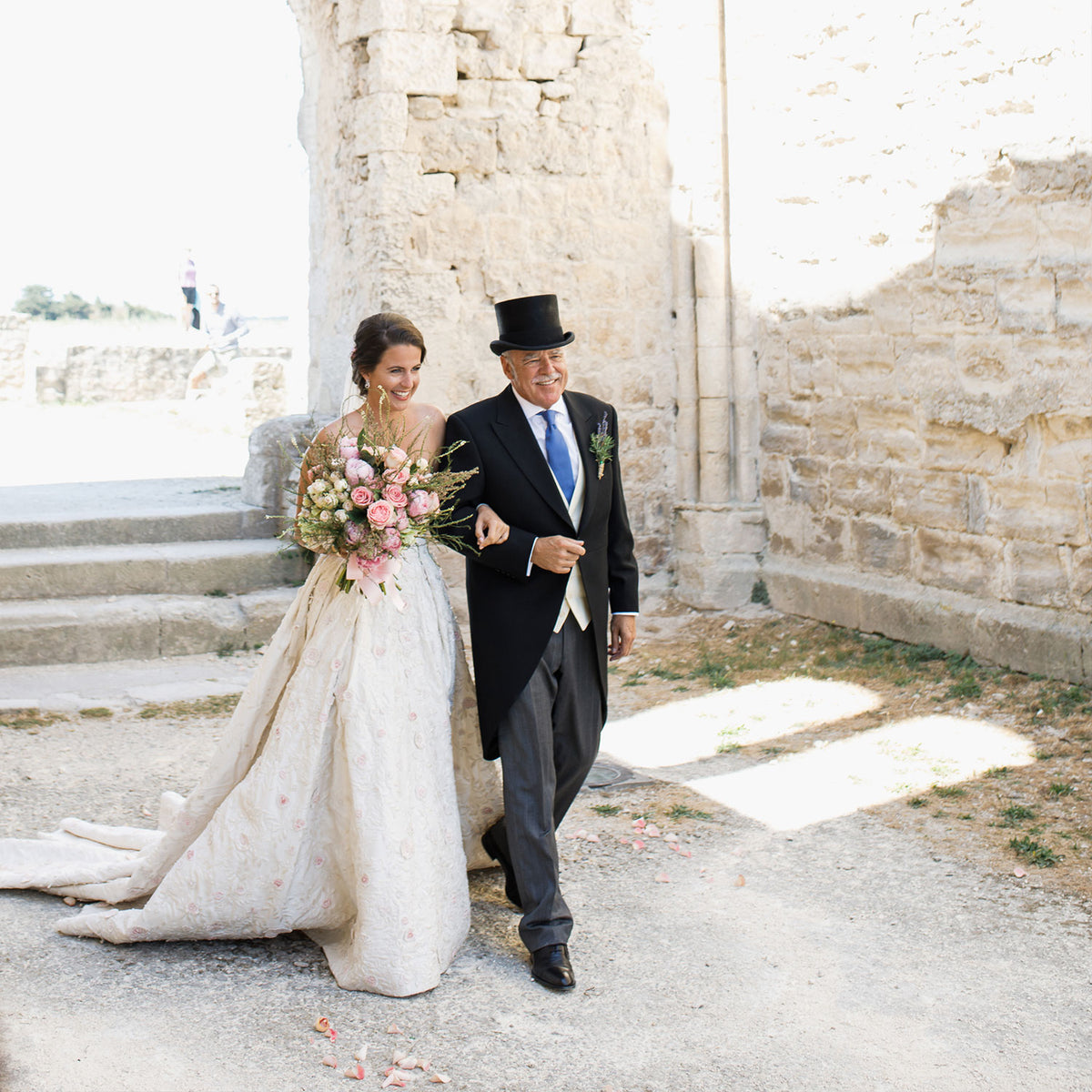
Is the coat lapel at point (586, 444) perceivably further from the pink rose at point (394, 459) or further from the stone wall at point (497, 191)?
the stone wall at point (497, 191)

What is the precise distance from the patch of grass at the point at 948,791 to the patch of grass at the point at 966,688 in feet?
3.44

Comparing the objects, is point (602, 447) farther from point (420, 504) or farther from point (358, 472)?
point (358, 472)

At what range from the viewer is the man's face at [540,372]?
11.5 ft

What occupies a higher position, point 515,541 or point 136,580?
point 515,541

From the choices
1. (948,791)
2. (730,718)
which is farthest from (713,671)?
(948,791)

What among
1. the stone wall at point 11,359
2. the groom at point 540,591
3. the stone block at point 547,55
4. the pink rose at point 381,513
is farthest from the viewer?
the stone wall at point 11,359

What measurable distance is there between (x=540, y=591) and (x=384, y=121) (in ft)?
13.5

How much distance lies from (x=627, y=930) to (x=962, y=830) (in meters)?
1.36

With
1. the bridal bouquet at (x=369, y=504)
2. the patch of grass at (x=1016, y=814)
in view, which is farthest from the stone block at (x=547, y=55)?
the patch of grass at (x=1016, y=814)

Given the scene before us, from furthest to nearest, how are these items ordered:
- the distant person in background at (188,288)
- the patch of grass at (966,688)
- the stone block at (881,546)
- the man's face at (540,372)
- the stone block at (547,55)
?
the distant person in background at (188,288) → the stone block at (547,55) → the stone block at (881,546) → the patch of grass at (966,688) → the man's face at (540,372)

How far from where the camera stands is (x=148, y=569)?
6.93 m

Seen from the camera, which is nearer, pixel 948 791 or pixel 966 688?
pixel 948 791

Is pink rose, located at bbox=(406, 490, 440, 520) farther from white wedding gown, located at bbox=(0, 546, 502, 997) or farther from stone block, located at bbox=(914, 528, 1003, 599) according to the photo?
stone block, located at bbox=(914, 528, 1003, 599)

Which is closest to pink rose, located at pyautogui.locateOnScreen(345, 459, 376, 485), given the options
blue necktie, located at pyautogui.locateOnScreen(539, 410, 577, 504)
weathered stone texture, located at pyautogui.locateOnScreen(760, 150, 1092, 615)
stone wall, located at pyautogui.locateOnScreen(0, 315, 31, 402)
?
blue necktie, located at pyautogui.locateOnScreen(539, 410, 577, 504)
